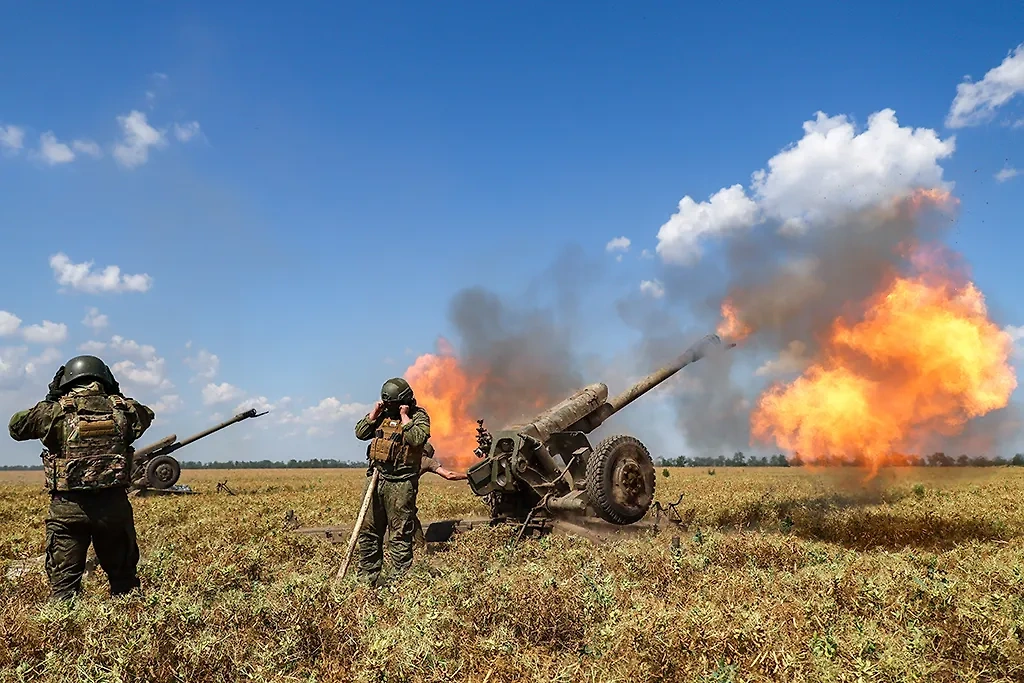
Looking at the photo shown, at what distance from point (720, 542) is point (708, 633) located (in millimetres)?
4762

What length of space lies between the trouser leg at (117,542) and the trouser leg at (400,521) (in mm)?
2414

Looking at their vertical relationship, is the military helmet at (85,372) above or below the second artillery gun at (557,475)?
above

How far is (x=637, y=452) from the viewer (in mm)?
10906

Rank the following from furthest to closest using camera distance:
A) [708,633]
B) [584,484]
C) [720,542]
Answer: [584,484] < [720,542] < [708,633]

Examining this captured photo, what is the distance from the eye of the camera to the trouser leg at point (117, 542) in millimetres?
5832

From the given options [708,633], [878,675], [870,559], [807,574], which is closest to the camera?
[878,675]

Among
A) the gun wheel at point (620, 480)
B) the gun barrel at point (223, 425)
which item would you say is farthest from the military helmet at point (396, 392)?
the gun barrel at point (223, 425)

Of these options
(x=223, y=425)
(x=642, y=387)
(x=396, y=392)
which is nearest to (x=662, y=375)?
(x=642, y=387)

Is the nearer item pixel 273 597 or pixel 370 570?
pixel 273 597

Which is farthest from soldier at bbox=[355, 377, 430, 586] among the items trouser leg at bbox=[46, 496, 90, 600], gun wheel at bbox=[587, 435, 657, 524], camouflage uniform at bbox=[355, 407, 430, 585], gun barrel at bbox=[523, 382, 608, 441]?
gun wheel at bbox=[587, 435, 657, 524]

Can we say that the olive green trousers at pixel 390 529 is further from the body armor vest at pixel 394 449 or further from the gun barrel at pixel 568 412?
the gun barrel at pixel 568 412

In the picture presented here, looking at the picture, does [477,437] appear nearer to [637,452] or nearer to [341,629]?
[637,452]

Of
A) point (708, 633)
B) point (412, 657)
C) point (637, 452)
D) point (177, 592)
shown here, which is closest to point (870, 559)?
point (637, 452)

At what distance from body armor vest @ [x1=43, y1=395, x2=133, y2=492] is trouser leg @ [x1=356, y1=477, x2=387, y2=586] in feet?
8.25
